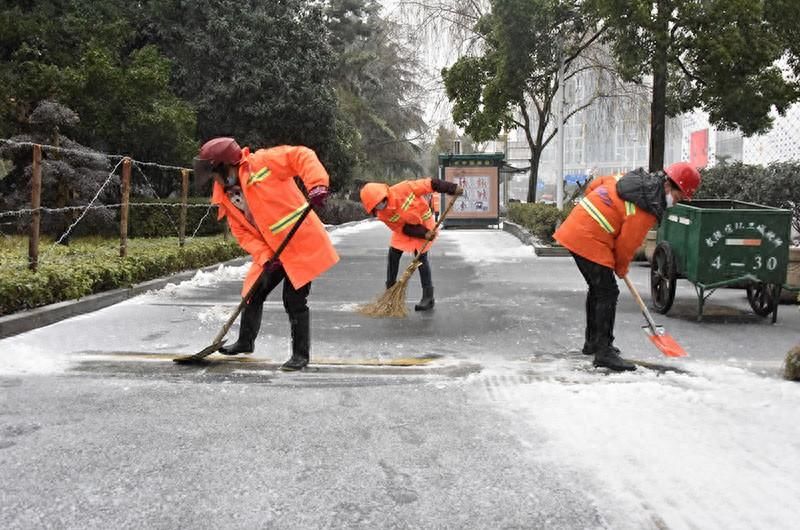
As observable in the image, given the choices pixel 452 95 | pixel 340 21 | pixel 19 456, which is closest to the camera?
pixel 19 456

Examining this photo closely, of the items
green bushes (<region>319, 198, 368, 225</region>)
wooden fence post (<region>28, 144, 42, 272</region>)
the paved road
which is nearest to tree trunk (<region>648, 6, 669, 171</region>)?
the paved road

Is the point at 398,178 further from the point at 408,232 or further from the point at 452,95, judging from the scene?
the point at 408,232

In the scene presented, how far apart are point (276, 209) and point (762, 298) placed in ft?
17.1

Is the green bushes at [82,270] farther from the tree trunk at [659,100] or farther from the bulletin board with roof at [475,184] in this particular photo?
the bulletin board with roof at [475,184]

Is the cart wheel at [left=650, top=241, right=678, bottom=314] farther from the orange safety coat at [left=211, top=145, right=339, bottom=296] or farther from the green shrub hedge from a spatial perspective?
the green shrub hedge

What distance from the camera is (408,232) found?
8242mm

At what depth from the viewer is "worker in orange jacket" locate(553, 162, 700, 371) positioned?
17.4 ft

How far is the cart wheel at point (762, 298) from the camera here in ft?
25.2

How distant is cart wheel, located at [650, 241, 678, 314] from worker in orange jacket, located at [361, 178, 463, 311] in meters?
2.24

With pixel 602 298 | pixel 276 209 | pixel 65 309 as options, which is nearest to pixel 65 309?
pixel 65 309

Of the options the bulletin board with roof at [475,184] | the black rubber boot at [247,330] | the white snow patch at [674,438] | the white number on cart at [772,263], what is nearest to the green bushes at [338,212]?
the bulletin board with roof at [475,184]

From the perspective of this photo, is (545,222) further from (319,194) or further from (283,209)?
(319,194)

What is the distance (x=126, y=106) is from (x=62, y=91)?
54.5 inches

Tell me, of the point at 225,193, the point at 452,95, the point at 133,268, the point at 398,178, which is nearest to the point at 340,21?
the point at 398,178
